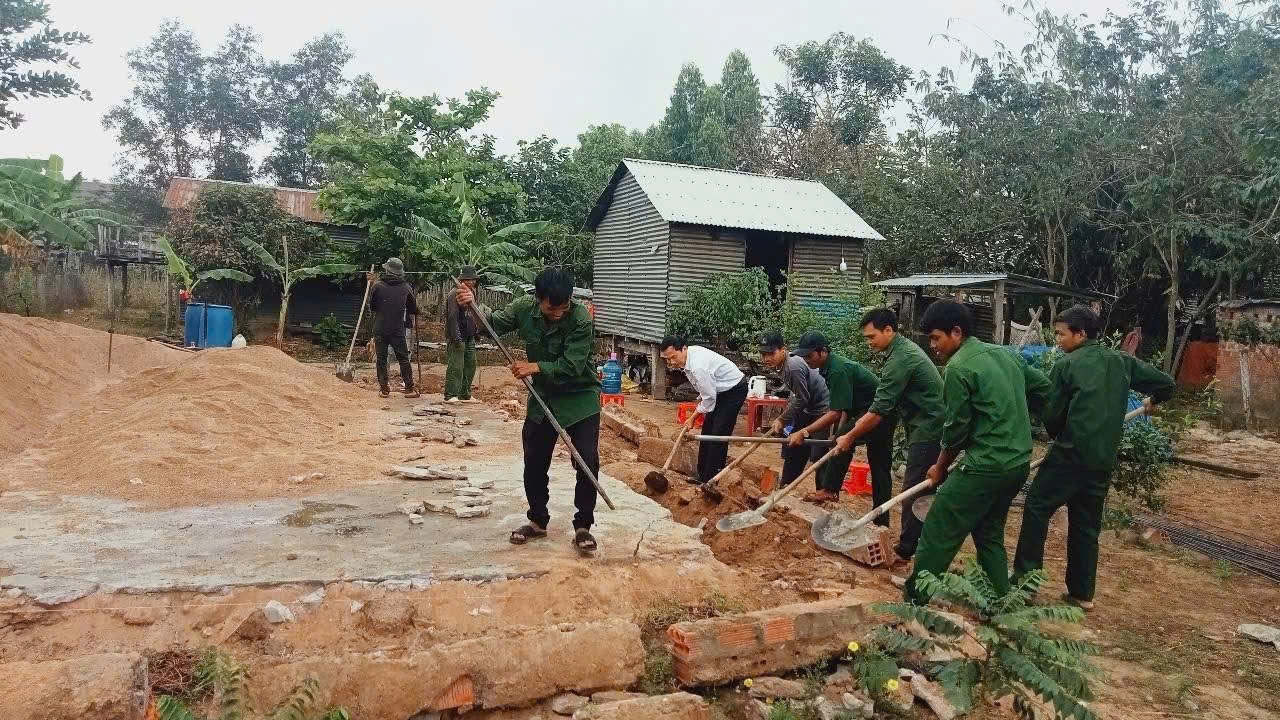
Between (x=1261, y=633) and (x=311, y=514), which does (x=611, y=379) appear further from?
(x=1261, y=633)

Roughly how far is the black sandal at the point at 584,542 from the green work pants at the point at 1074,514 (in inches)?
104

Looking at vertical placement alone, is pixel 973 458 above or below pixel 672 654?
above

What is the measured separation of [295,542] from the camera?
442cm

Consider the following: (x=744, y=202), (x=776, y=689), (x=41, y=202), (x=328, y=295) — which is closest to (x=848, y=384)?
(x=776, y=689)

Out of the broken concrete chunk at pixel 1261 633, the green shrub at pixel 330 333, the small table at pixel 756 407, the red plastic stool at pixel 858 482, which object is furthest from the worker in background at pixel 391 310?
the broken concrete chunk at pixel 1261 633

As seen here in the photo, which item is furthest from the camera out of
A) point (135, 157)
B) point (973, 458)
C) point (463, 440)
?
point (135, 157)

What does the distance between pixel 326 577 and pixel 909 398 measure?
3729 millimetres

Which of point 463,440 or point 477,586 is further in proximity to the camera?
point 463,440

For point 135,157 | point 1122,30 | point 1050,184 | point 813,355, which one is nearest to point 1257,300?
point 1050,184

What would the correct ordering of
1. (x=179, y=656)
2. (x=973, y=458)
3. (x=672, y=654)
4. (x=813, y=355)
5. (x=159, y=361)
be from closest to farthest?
(x=179, y=656) < (x=672, y=654) < (x=973, y=458) < (x=813, y=355) < (x=159, y=361)

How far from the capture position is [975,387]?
163 inches

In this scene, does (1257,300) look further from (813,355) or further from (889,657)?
(889,657)

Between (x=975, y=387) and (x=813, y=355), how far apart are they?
186 cm

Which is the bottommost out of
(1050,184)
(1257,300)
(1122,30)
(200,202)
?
(1257,300)
